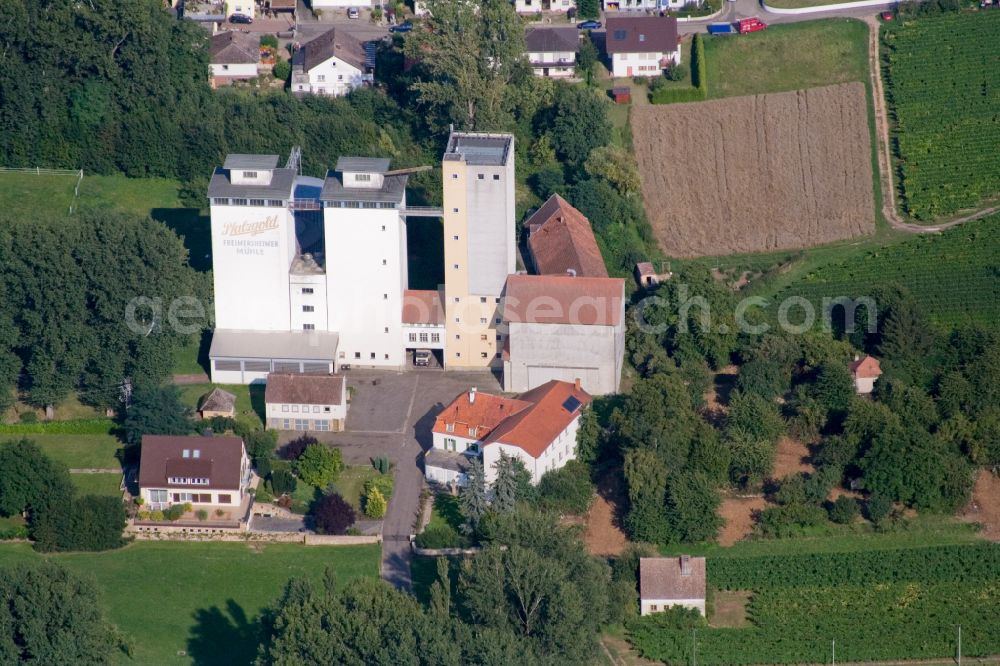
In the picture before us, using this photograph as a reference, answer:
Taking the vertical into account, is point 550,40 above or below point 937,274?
above

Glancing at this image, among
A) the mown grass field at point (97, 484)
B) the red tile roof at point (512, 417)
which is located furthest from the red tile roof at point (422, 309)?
the mown grass field at point (97, 484)

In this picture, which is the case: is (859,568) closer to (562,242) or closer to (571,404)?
(571,404)

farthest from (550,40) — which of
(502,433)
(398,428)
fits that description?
(502,433)

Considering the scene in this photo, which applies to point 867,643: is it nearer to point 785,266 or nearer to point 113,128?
point 785,266

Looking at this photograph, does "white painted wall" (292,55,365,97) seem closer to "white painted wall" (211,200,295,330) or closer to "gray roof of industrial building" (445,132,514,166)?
"gray roof of industrial building" (445,132,514,166)

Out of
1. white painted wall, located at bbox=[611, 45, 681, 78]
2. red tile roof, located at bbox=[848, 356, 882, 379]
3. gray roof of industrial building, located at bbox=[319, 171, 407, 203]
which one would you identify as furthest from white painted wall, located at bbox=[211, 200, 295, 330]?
white painted wall, located at bbox=[611, 45, 681, 78]

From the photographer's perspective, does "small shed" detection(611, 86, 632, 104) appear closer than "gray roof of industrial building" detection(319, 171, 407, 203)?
No
